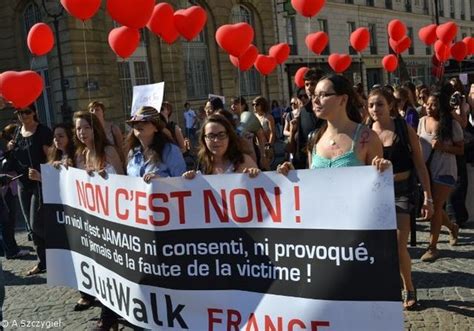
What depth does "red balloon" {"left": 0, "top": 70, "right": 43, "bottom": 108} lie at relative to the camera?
5.35 m

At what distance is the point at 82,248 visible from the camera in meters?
3.92

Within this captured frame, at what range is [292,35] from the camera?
2708 centimetres

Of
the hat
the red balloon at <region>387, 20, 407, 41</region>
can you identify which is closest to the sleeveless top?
the hat

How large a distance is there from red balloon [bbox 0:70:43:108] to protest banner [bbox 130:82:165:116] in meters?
1.83

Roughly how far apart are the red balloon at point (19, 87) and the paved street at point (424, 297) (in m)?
1.95

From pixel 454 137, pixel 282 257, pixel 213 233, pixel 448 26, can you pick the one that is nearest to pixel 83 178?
pixel 213 233

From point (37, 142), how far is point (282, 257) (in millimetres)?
3868

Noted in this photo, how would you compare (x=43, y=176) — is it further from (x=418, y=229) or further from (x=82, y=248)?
(x=418, y=229)

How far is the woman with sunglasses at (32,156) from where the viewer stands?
18.8 ft

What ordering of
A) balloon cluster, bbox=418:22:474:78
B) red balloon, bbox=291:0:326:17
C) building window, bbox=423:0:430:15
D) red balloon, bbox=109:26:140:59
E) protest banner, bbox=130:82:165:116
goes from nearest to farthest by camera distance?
protest banner, bbox=130:82:165:116
red balloon, bbox=109:26:140:59
red balloon, bbox=291:0:326:17
balloon cluster, bbox=418:22:474:78
building window, bbox=423:0:430:15

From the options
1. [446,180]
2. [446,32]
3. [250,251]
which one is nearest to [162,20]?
[446,180]

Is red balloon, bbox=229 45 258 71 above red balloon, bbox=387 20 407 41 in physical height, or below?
below

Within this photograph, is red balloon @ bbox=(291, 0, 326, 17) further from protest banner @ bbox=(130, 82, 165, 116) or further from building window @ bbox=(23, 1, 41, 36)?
building window @ bbox=(23, 1, 41, 36)

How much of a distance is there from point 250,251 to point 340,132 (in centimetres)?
90
